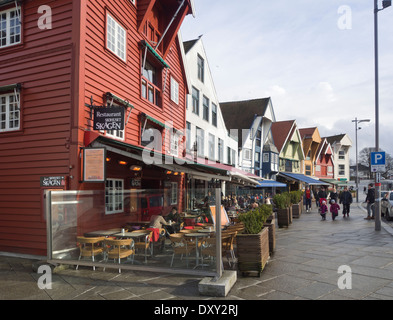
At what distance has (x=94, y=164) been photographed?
8539mm

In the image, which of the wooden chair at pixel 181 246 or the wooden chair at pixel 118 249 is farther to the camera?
the wooden chair at pixel 118 249

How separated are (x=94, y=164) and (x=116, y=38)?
16.4 ft

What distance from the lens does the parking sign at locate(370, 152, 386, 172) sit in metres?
13.8

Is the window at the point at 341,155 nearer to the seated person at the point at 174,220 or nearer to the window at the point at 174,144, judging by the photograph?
the window at the point at 174,144

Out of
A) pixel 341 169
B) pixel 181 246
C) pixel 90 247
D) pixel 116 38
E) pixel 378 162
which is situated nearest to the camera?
pixel 181 246

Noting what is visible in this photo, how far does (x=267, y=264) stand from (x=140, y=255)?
304 centimetres

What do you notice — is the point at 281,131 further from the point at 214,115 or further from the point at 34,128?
the point at 34,128

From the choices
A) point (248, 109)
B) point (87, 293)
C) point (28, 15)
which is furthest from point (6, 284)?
point (248, 109)

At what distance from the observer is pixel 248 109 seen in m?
34.9

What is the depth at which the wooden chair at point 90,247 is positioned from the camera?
24.6 ft

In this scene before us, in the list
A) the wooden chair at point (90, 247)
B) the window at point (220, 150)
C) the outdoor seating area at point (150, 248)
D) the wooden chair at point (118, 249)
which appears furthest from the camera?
the window at point (220, 150)

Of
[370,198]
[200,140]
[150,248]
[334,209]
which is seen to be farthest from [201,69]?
[150,248]

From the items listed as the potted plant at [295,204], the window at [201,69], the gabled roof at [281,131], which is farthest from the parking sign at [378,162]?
the gabled roof at [281,131]

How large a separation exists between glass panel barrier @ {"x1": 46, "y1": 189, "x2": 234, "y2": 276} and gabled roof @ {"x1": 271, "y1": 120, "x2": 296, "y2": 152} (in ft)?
110
